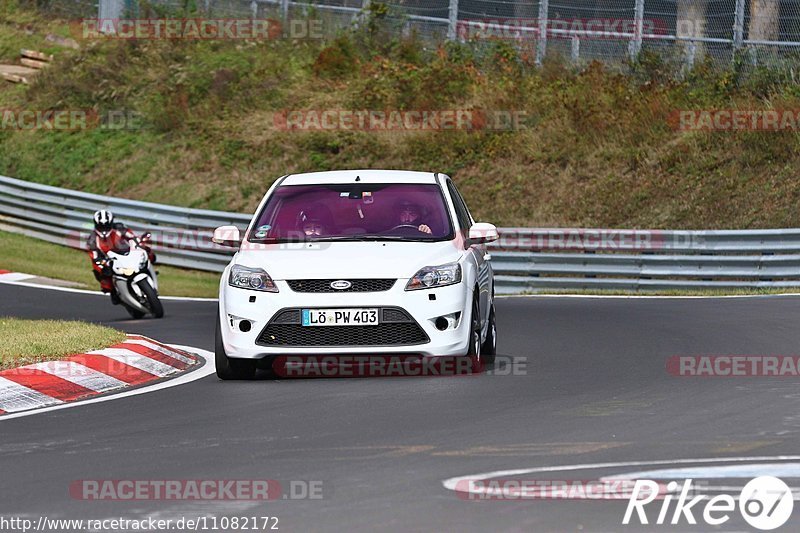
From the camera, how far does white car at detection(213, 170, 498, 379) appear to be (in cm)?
1096

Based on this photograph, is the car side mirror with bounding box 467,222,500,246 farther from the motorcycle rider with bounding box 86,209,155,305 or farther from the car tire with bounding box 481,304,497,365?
the motorcycle rider with bounding box 86,209,155,305

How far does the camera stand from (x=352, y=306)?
10.9 metres

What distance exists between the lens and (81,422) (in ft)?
29.8

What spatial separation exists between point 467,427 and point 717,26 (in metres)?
22.8

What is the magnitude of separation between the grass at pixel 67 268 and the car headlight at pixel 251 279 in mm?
12205

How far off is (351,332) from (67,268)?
16.6m

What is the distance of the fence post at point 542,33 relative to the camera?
31.3 metres

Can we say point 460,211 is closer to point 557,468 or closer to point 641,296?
point 557,468

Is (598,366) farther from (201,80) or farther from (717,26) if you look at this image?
(201,80)

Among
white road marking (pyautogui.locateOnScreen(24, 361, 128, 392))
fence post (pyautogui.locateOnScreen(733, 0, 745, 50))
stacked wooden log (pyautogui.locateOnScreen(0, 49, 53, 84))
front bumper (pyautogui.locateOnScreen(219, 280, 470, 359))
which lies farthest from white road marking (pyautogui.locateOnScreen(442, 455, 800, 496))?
stacked wooden log (pyautogui.locateOnScreen(0, 49, 53, 84))

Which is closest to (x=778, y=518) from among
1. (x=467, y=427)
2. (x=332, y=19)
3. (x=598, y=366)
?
(x=467, y=427)
